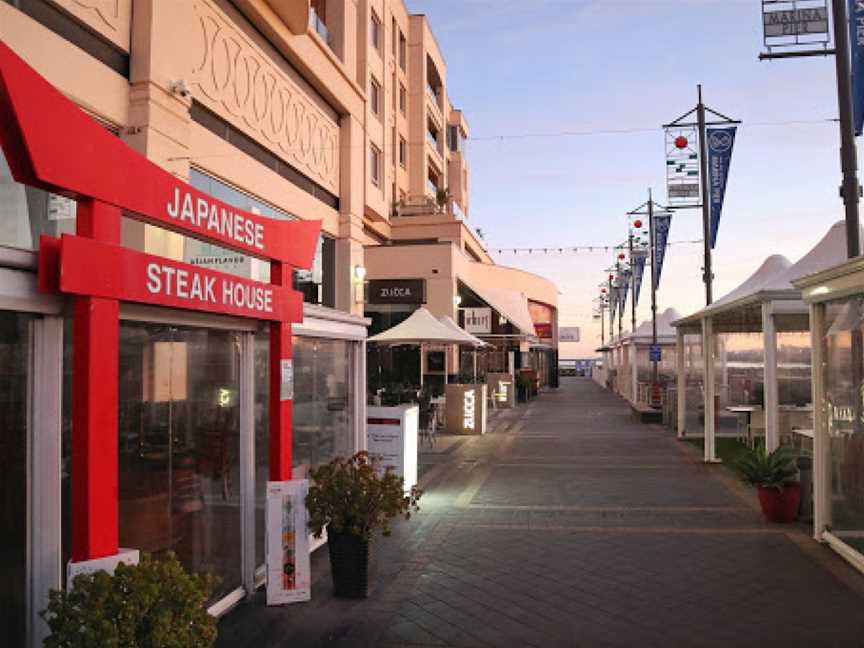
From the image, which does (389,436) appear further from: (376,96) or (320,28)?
(376,96)

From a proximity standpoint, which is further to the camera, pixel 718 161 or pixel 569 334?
pixel 569 334

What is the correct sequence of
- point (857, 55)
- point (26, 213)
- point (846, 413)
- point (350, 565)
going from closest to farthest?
1. point (350, 565)
2. point (846, 413)
3. point (26, 213)
4. point (857, 55)

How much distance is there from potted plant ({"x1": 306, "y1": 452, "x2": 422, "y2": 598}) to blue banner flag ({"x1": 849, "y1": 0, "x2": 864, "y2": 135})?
6803mm

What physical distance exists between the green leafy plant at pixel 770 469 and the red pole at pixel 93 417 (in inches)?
283

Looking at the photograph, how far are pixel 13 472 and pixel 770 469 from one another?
7.74 m

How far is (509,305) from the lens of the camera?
29453 millimetres

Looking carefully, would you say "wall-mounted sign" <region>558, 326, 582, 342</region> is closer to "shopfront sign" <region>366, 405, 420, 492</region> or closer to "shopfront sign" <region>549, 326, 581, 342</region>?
"shopfront sign" <region>549, 326, 581, 342</region>

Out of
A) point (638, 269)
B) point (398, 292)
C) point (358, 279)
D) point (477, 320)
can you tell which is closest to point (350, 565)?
point (358, 279)

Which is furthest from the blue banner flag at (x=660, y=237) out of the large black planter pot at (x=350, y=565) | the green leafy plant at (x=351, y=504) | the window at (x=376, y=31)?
the large black planter pot at (x=350, y=565)

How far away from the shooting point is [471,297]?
2688cm

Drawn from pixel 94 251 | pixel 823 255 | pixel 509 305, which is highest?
pixel 509 305

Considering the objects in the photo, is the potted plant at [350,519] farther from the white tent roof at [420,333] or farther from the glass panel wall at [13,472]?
the white tent roof at [420,333]

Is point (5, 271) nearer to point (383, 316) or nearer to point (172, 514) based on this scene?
point (172, 514)

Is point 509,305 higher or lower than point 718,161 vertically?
lower
